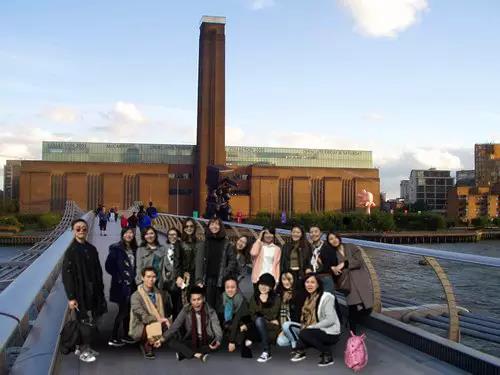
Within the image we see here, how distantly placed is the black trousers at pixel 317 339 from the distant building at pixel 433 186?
174738 millimetres

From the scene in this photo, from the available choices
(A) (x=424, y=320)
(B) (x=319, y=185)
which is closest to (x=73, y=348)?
(A) (x=424, y=320)

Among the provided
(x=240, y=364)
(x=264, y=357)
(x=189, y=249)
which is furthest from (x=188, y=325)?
(x=189, y=249)

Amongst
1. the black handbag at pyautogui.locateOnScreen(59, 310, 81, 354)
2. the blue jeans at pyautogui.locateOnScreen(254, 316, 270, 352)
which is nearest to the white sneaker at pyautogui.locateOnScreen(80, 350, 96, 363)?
the black handbag at pyautogui.locateOnScreen(59, 310, 81, 354)

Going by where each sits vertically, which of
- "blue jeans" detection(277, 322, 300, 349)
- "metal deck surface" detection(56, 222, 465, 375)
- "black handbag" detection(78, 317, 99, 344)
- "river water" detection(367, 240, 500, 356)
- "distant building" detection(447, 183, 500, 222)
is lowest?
"river water" detection(367, 240, 500, 356)

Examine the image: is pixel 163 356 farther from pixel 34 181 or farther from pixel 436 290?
pixel 34 181

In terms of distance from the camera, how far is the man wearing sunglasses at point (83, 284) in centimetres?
458

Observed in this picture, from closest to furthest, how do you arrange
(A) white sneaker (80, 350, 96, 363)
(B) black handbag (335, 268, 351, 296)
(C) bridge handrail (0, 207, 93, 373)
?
(C) bridge handrail (0, 207, 93, 373) → (A) white sneaker (80, 350, 96, 363) → (B) black handbag (335, 268, 351, 296)

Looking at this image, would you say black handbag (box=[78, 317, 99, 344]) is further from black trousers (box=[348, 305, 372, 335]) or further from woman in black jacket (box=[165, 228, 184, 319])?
black trousers (box=[348, 305, 372, 335])

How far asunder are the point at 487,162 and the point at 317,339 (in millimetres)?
166581

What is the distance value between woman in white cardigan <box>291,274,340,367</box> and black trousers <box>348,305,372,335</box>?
66cm

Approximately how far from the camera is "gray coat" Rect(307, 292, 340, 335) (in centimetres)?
492

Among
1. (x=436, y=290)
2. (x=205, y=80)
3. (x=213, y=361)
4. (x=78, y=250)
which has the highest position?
(x=205, y=80)

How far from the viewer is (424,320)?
18.9ft

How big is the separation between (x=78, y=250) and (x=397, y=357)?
9.26ft
